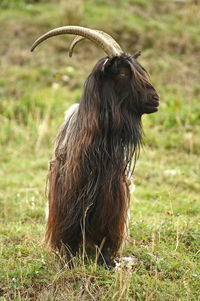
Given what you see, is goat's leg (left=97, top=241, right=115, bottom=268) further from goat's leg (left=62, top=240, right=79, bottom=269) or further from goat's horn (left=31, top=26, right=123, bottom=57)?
goat's horn (left=31, top=26, right=123, bottom=57)

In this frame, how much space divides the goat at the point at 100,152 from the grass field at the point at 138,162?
10.4 inches

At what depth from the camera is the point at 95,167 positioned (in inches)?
121

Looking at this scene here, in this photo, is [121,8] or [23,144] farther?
[121,8]


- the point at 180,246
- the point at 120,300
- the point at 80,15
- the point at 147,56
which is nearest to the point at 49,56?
the point at 80,15

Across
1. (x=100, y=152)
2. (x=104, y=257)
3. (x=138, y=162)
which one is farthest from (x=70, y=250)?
(x=138, y=162)

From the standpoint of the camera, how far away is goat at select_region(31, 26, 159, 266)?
2965mm

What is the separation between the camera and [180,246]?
12.2 ft

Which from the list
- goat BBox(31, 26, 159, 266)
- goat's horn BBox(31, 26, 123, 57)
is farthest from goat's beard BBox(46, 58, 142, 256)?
goat's horn BBox(31, 26, 123, 57)

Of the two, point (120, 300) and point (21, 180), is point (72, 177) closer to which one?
point (120, 300)

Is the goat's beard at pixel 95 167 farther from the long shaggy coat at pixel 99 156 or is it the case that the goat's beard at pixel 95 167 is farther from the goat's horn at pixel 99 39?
the goat's horn at pixel 99 39

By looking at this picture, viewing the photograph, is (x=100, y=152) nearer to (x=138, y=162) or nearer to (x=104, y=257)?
(x=104, y=257)

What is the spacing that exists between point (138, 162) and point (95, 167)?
3382 mm

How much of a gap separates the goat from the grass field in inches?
10.4

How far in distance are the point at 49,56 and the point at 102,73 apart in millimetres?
7728
